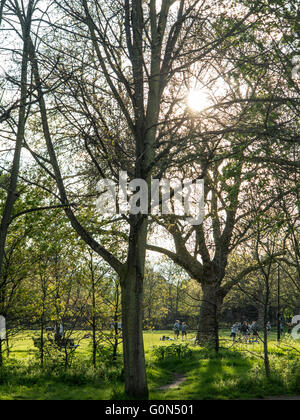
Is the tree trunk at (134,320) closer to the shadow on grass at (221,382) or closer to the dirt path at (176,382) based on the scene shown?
the shadow on grass at (221,382)

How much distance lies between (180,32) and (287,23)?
2670 mm

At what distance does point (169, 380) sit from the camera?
11.2 m

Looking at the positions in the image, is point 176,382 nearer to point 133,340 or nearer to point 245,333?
point 133,340

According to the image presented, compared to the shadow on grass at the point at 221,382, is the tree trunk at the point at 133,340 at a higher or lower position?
higher

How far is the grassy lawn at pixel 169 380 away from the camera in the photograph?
8938 millimetres

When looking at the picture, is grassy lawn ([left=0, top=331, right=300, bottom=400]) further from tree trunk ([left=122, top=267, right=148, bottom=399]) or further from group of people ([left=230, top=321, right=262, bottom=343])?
group of people ([left=230, top=321, right=262, bottom=343])

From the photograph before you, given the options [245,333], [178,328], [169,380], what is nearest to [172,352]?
[169,380]

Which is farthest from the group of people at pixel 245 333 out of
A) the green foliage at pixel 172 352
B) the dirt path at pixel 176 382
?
the dirt path at pixel 176 382

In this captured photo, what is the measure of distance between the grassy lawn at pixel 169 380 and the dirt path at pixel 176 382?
0.12 meters

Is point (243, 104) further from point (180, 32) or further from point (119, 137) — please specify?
point (119, 137)

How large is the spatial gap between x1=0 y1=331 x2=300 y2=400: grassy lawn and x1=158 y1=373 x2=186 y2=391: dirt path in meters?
0.12

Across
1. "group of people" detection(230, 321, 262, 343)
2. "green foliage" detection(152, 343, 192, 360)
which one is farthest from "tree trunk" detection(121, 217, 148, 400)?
"group of people" detection(230, 321, 262, 343)

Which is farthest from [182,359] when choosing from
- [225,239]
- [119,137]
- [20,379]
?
[119,137]

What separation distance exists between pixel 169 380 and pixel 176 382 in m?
0.48
